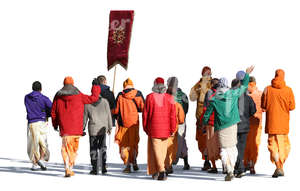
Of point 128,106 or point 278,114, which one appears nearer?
point 278,114

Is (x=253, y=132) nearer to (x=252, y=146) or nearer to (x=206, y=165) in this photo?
(x=252, y=146)

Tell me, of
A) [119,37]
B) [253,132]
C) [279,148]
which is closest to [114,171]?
[119,37]

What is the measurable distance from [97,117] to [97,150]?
881 mm

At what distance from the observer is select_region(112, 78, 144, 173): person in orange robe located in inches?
875

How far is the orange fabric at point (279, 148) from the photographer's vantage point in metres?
21.6

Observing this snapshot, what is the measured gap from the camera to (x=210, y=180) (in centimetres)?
2080

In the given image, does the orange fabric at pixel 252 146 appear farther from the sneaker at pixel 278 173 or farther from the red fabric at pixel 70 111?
the red fabric at pixel 70 111

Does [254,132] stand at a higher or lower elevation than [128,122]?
lower

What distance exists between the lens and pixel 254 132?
2225cm

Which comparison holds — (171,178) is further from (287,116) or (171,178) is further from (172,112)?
(287,116)

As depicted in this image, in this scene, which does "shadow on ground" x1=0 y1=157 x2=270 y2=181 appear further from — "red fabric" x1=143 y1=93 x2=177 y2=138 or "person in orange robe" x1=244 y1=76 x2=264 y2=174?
"red fabric" x1=143 y1=93 x2=177 y2=138

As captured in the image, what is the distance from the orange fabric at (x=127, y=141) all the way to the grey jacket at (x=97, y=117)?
692 millimetres

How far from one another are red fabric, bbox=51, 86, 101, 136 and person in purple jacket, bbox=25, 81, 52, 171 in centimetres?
112

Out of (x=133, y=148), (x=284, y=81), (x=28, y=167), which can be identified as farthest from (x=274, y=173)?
(x=28, y=167)
